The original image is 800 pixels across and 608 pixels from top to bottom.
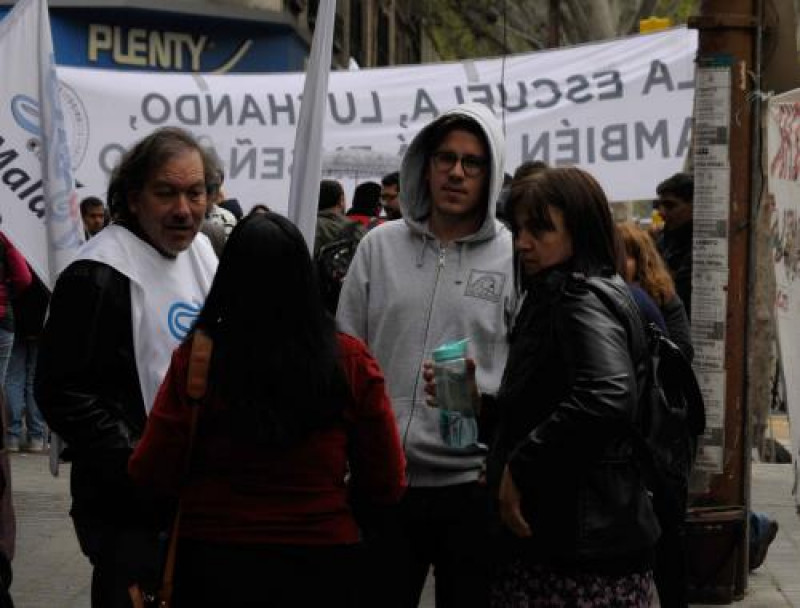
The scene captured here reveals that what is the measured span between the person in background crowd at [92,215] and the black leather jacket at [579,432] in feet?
31.0

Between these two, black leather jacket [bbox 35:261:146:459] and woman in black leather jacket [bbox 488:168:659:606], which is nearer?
woman in black leather jacket [bbox 488:168:659:606]

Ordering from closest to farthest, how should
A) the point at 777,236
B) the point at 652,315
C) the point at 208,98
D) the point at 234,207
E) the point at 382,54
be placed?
the point at 777,236, the point at 652,315, the point at 234,207, the point at 208,98, the point at 382,54

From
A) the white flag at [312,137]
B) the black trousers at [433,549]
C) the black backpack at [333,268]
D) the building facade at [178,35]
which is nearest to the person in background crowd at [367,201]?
the black backpack at [333,268]

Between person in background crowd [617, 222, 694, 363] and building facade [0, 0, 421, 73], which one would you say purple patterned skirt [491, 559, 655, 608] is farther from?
building facade [0, 0, 421, 73]

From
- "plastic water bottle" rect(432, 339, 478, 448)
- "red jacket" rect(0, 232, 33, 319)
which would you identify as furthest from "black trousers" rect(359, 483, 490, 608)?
"red jacket" rect(0, 232, 33, 319)

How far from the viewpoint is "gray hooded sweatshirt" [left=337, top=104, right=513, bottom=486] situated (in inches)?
196

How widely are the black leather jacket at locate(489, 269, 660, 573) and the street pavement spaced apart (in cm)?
376

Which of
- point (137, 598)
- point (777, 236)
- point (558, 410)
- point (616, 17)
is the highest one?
point (616, 17)

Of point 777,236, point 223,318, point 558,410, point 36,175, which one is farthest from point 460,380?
point 36,175

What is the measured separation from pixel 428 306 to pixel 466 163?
43 centimetres

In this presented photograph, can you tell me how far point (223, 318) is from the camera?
400cm

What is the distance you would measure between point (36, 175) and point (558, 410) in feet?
16.7

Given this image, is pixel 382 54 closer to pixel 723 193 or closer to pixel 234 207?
pixel 234 207

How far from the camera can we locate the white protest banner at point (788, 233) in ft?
17.6
